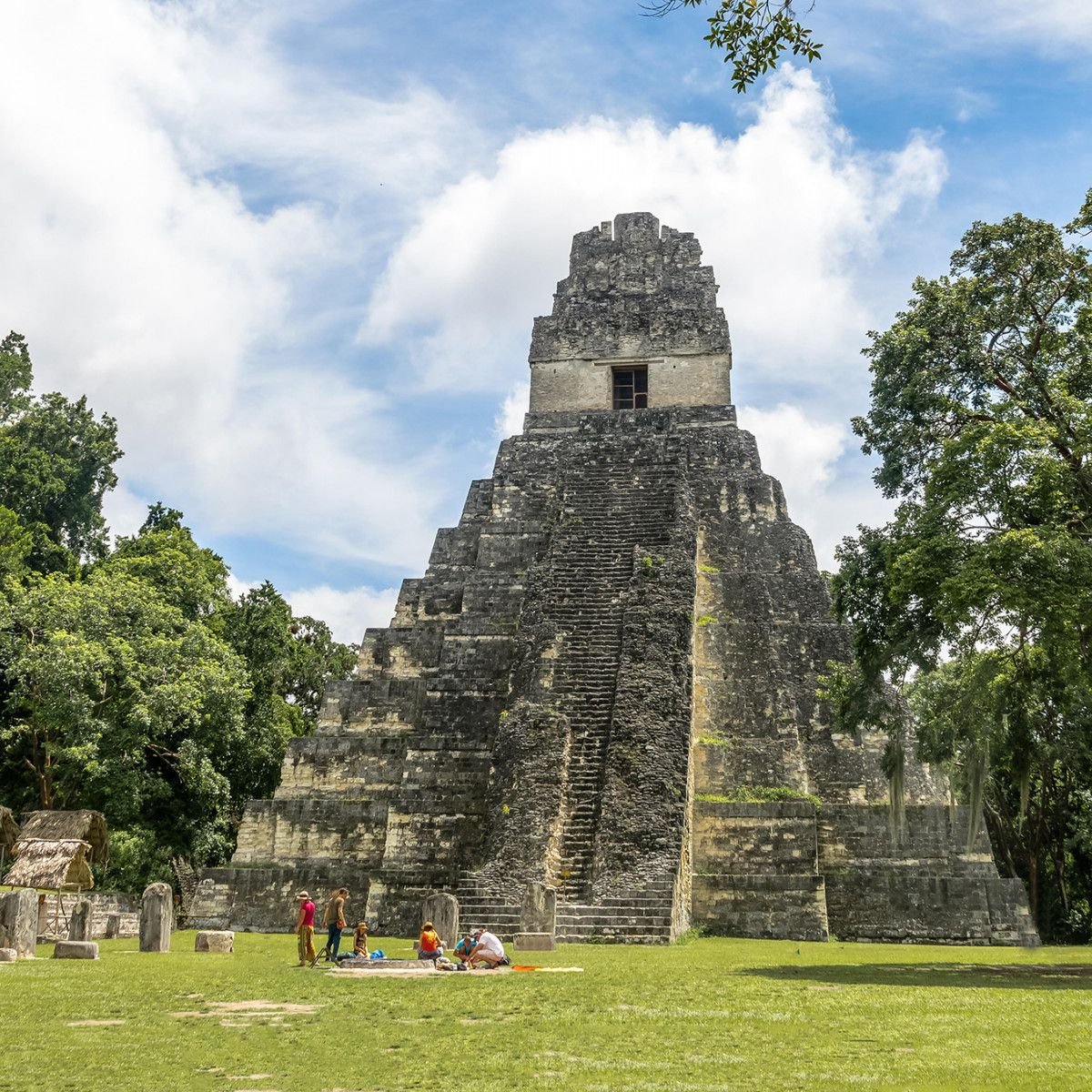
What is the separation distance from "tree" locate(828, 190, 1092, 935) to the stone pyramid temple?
2585 mm

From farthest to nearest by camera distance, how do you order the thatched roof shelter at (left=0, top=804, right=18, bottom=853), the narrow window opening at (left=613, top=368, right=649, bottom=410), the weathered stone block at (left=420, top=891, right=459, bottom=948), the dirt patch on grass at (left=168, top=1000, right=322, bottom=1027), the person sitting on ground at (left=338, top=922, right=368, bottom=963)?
1. the narrow window opening at (left=613, top=368, right=649, bottom=410)
2. the thatched roof shelter at (left=0, top=804, right=18, bottom=853)
3. the weathered stone block at (left=420, top=891, right=459, bottom=948)
4. the person sitting on ground at (left=338, top=922, right=368, bottom=963)
5. the dirt patch on grass at (left=168, top=1000, right=322, bottom=1027)

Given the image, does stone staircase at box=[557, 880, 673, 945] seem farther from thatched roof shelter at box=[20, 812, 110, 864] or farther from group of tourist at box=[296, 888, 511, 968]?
thatched roof shelter at box=[20, 812, 110, 864]

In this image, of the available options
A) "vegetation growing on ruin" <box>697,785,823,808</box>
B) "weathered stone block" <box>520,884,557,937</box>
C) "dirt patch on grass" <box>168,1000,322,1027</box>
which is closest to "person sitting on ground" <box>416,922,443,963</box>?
"weathered stone block" <box>520,884,557,937</box>

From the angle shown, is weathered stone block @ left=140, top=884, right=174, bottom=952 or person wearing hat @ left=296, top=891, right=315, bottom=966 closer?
person wearing hat @ left=296, top=891, right=315, bottom=966

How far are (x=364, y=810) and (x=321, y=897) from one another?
1.57 meters

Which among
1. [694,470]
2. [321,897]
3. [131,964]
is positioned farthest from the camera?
[694,470]

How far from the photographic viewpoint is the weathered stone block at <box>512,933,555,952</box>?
1199 centimetres

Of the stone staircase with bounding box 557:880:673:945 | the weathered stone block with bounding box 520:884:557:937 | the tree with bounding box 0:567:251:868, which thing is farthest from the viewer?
the tree with bounding box 0:567:251:868

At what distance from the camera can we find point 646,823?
14484mm

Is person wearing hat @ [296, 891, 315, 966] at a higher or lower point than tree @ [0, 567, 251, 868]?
lower

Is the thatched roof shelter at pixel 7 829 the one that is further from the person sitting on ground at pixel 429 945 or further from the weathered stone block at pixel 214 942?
the person sitting on ground at pixel 429 945

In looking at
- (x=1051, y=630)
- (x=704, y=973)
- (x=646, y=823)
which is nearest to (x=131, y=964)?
(x=704, y=973)

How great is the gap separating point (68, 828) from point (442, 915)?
237 inches

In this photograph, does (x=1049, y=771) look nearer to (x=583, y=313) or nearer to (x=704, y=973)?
(x=583, y=313)
